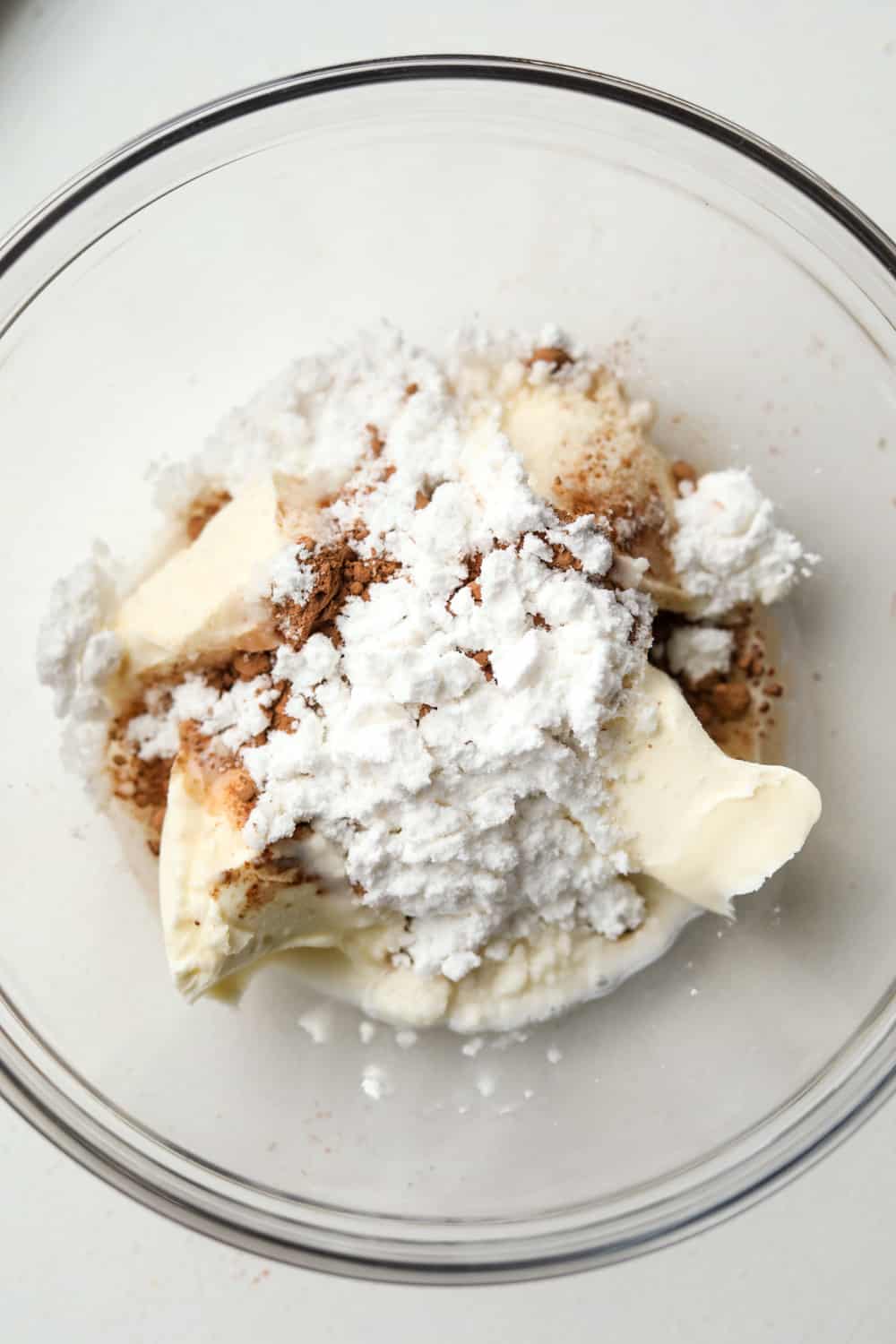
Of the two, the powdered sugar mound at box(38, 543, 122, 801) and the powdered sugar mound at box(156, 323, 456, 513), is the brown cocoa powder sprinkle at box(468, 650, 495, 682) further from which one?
the powdered sugar mound at box(38, 543, 122, 801)

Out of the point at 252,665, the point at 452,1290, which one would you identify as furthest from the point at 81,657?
the point at 452,1290

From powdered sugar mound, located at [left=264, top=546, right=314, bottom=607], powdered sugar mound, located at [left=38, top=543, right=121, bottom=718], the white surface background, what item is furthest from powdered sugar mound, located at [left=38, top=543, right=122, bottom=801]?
the white surface background

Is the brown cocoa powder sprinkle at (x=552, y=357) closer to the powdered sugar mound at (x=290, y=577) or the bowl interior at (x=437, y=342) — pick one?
the bowl interior at (x=437, y=342)

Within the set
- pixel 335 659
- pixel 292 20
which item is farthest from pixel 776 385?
pixel 292 20

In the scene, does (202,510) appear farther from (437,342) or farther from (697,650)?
(697,650)

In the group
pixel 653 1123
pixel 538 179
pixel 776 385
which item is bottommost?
pixel 653 1123

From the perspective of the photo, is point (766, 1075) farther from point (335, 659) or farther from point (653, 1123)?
point (335, 659)
